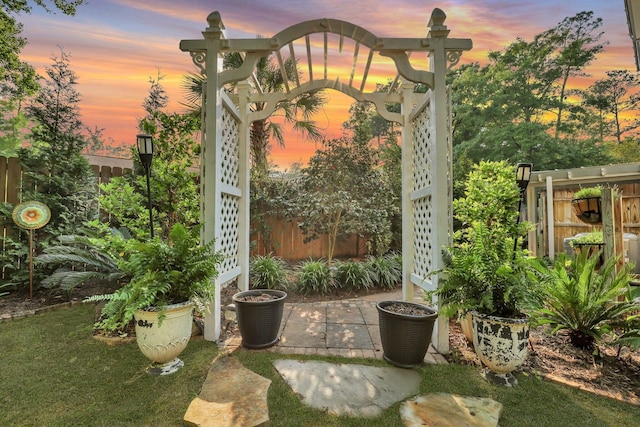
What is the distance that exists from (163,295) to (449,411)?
1935 mm

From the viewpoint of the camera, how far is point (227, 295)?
3977mm

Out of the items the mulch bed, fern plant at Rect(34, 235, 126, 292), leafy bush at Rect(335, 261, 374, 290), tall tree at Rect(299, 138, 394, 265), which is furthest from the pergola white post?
tall tree at Rect(299, 138, 394, 265)

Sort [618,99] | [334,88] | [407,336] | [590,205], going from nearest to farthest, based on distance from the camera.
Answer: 1. [407,336]
2. [334,88]
3. [590,205]
4. [618,99]

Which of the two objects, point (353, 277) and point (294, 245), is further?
point (294, 245)

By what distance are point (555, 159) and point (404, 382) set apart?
1173cm

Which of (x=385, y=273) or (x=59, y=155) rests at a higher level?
(x=59, y=155)

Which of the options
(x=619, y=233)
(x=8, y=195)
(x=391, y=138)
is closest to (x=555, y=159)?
(x=391, y=138)

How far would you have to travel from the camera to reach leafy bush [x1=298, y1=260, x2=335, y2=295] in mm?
4309

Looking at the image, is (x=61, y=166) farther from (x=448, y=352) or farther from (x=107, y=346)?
(x=448, y=352)

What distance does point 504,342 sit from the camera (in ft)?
6.33

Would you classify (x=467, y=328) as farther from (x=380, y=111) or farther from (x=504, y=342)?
(x=380, y=111)

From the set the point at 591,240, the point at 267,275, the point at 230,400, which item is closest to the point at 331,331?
the point at 230,400

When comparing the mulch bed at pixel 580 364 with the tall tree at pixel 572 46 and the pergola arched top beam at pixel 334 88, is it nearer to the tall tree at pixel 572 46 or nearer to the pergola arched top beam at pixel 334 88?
the pergola arched top beam at pixel 334 88

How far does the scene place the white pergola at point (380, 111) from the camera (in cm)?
247
